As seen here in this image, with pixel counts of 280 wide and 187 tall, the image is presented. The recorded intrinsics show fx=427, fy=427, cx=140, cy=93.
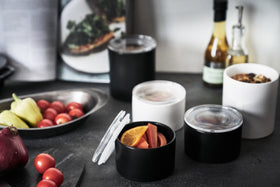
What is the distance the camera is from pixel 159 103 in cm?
98

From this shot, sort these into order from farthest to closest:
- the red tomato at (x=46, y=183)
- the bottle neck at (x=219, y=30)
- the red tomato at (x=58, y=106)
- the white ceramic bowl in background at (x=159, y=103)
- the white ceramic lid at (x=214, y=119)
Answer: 1. the bottle neck at (x=219, y=30)
2. the red tomato at (x=58, y=106)
3. the white ceramic bowl in background at (x=159, y=103)
4. the white ceramic lid at (x=214, y=119)
5. the red tomato at (x=46, y=183)

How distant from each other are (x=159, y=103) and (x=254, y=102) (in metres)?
0.21

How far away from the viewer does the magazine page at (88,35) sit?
4.09 feet

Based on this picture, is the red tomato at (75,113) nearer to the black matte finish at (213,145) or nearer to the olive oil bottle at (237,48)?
the black matte finish at (213,145)

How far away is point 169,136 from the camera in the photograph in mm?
882

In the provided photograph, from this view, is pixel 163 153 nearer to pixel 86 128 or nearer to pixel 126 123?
pixel 126 123

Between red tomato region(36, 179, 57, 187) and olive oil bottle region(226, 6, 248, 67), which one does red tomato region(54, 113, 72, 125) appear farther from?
olive oil bottle region(226, 6, 248, 67)

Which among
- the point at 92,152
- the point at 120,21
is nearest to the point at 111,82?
the point at 120,21

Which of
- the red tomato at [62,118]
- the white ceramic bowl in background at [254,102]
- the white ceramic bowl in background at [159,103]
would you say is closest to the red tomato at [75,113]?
the red tomato at [62,118]

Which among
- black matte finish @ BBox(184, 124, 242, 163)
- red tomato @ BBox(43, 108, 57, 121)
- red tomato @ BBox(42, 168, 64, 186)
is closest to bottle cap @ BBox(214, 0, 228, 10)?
black matte finish @ BBox(184, 124, 242, 163)

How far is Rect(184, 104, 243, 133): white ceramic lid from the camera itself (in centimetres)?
88

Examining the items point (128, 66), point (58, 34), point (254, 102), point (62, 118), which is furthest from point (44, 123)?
point (254, 102)

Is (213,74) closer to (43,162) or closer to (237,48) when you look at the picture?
(237,48)

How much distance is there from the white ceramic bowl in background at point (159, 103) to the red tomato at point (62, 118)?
0.52 feet
